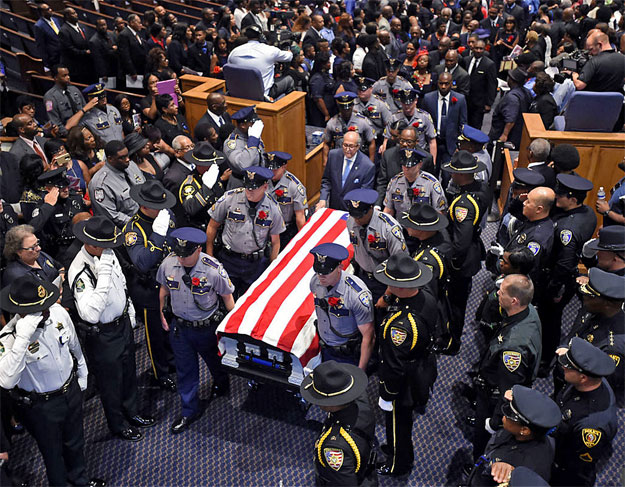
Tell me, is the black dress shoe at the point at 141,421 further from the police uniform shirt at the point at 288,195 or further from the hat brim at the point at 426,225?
the hat brim at the point at 426,225

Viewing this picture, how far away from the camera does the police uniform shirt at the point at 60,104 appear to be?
6.24 metres

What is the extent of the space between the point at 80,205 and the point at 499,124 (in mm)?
4890

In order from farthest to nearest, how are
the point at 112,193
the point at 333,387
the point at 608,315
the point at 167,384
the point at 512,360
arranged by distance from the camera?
the point at 112,193 → the point at 167,384 → the point at 608,315 → the point at 512,360 → the point at 333,387

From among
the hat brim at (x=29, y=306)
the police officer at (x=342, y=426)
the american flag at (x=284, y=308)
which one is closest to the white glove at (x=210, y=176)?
the american flag at (x=284, y=308)

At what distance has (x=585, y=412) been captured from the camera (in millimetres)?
2951

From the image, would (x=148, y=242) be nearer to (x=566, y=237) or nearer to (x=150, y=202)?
(x=150, y=202)

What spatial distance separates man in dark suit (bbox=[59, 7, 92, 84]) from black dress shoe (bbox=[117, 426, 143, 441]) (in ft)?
20.2

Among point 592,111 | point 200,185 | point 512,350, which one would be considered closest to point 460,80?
point 592,111

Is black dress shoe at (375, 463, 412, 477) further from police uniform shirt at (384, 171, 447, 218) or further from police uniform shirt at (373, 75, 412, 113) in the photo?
police uniform shirt at (373, 75, 412, 113)

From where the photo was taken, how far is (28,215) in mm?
4340

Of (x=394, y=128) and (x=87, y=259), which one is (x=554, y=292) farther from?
(x=87, y=259)

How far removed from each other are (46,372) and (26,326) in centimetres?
36

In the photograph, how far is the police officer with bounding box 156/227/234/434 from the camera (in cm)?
373

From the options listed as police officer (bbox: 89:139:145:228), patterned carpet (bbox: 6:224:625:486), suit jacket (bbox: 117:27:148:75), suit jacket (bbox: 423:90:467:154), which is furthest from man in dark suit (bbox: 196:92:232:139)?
suit jacket (bbox: 117:27:148:75)
